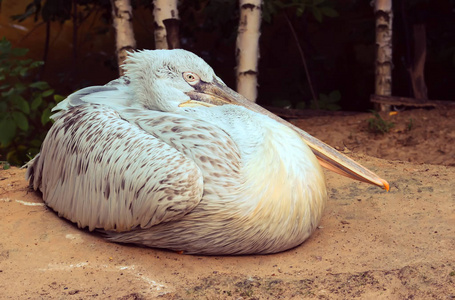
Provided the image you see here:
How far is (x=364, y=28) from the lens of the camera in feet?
22.6

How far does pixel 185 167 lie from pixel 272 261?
0.69m

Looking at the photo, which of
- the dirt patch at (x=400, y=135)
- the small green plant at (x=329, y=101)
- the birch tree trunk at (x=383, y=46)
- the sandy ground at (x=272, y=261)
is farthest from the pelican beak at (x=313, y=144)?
the small green plant at (x=329, y=101)

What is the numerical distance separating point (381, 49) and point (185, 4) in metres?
2.45

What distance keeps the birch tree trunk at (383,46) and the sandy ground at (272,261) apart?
8.30ft

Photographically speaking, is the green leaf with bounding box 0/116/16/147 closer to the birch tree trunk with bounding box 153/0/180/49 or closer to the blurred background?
the blurred background

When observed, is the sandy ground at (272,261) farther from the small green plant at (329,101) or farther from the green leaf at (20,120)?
the small green plant at (329,101)

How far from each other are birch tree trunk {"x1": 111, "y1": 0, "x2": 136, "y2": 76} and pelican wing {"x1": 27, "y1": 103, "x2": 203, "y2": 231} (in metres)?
2.10

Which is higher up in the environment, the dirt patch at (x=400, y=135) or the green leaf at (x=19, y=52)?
the green leaf at (x=19, y=52)

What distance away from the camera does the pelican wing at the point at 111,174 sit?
100 inches

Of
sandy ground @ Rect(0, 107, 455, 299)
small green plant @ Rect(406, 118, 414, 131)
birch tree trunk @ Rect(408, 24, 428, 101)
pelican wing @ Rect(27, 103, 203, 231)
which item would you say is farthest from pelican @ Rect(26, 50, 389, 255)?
birch tree trunk @ Rect(408, 24, 428, 101)

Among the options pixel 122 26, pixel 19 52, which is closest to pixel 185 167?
pixel 19 52

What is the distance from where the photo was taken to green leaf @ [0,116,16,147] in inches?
192

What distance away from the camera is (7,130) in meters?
4.92

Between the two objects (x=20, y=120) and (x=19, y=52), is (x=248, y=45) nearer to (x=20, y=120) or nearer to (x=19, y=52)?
(x=19, y=52)
